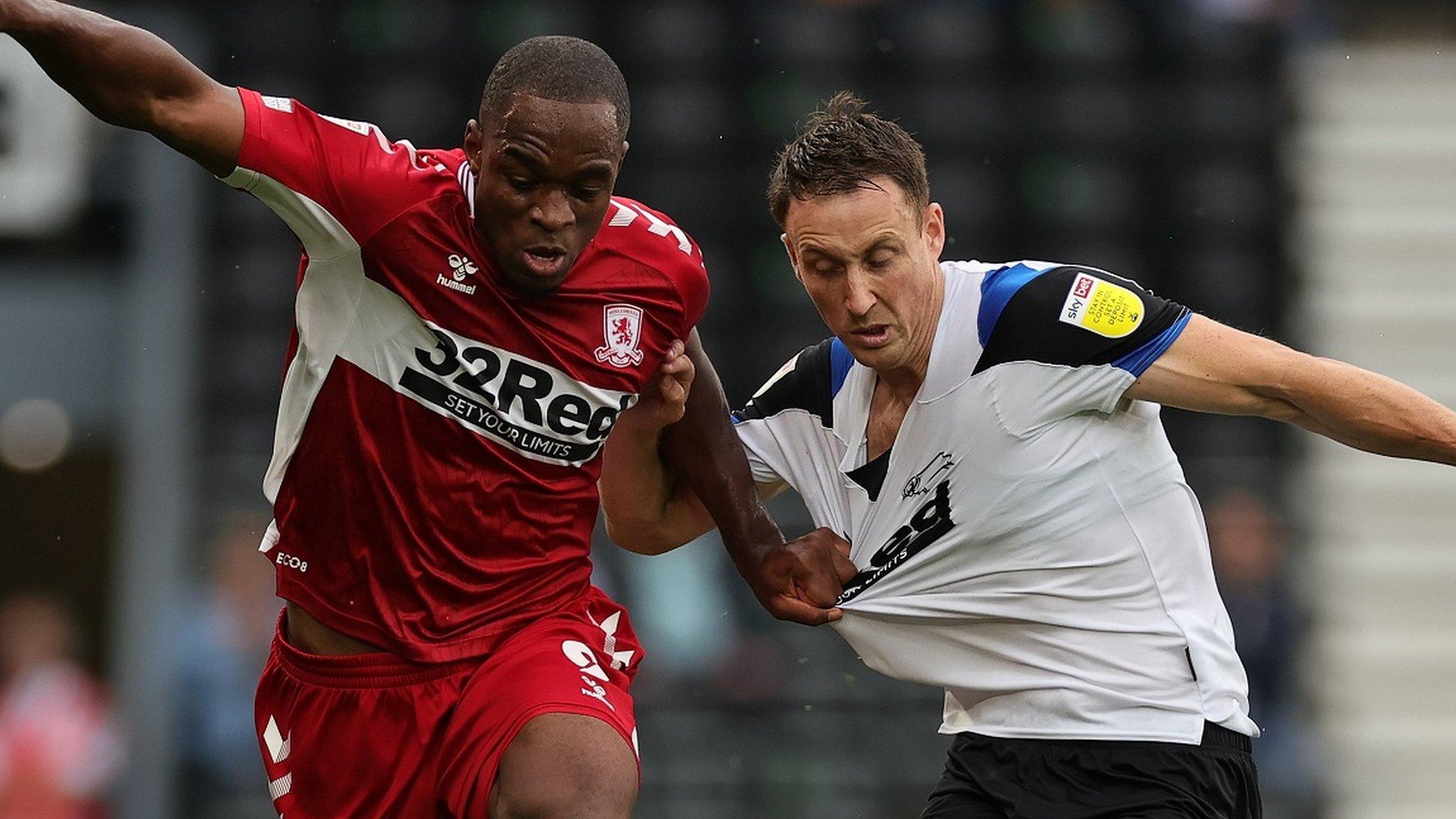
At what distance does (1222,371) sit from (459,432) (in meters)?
1.40

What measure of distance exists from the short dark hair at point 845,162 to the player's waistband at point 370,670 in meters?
1.08

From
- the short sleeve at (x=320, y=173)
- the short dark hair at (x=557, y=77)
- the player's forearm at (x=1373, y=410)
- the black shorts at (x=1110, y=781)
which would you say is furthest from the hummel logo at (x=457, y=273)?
the player's forearm at (x=1373, y=410)

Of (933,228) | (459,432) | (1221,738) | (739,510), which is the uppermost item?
(933,228)

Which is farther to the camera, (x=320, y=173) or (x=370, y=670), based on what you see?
(x=370, y=670)

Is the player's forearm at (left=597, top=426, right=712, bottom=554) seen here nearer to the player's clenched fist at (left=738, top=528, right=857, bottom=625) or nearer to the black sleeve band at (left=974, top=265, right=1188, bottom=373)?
the player's clenched fist at (left=738, top=528, right=857, bottom=625)

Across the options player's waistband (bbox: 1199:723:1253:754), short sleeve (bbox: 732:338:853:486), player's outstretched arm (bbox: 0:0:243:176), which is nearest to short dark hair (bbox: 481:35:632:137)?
player's outstretched arm (bbox: 0:0:243:176)

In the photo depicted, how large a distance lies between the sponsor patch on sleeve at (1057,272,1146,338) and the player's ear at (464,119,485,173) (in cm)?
111

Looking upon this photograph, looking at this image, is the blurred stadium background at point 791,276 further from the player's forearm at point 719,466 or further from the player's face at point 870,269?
the player's face at point 870,269

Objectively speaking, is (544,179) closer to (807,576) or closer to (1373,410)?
(807,576)

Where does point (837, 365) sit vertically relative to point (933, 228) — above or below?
below

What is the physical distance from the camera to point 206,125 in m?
3.12

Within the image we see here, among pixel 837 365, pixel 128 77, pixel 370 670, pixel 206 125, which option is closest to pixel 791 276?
pixel 837 365

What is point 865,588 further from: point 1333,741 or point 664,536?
point 1333,741

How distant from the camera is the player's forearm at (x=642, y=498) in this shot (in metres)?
4.00
